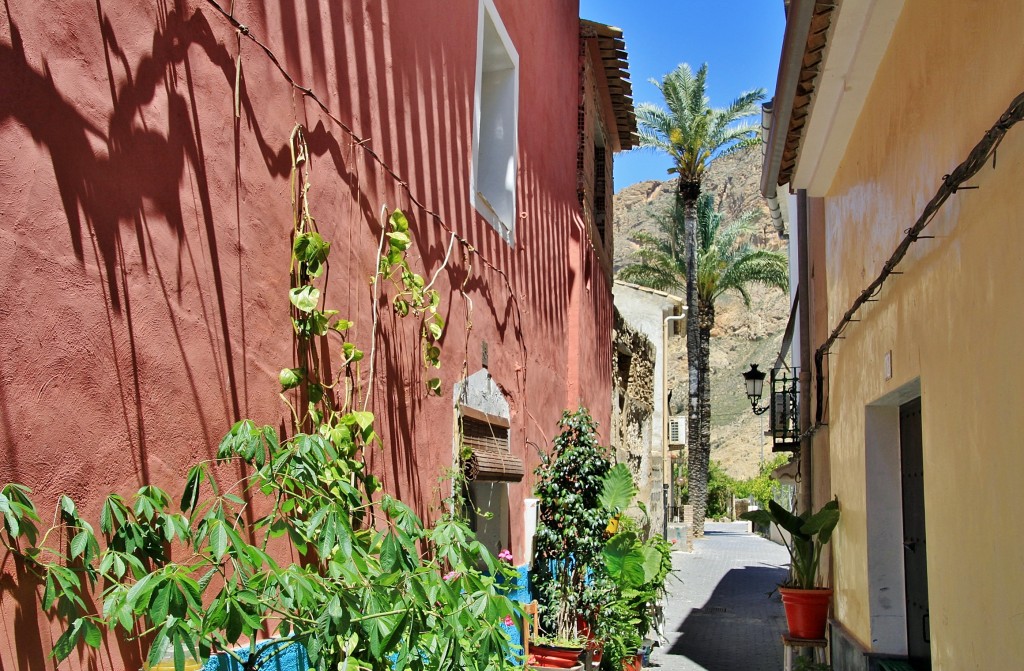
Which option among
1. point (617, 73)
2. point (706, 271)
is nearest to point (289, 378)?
point (617, 73)

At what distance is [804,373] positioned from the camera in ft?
34.7

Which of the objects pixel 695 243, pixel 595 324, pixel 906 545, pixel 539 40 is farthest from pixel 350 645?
pixel 695 243

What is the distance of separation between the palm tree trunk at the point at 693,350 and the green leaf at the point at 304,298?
80.8ft

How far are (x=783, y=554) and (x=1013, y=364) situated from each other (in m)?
26.5

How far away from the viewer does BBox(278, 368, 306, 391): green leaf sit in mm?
4204

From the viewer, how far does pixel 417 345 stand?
605cm

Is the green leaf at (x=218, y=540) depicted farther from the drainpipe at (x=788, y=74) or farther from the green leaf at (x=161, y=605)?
the drainpipe at (x=788, y=74)

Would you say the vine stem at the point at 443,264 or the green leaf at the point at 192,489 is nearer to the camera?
the green leaf at the point at 192,489

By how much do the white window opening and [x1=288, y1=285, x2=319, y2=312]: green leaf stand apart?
4.19 m

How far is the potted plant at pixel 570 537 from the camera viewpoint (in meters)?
8.78

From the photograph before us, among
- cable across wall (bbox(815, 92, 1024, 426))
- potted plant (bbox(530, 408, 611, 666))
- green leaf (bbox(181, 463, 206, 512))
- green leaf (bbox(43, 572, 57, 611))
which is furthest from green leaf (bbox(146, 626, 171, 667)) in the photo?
potted plant (bbox(530, 408, 611, 666))

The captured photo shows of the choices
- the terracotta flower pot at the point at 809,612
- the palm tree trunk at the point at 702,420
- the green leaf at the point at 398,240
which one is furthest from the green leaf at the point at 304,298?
the palm tree trunk at the point at 702,420

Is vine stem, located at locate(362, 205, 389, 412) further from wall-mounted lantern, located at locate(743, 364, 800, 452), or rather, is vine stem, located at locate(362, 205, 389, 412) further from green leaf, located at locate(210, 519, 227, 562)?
wall-mounted lantern, located at locate(743, 364, 800, 452)

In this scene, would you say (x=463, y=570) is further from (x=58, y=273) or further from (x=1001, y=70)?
(x=1001, y=70)
